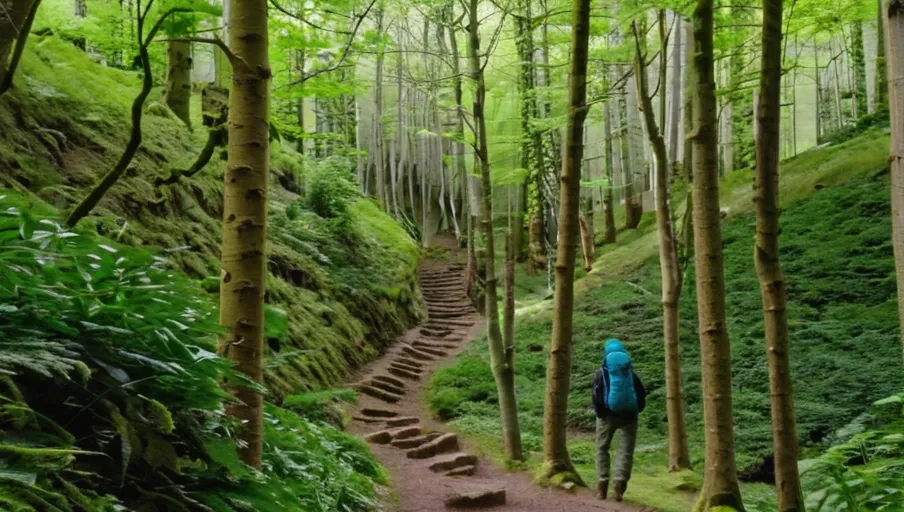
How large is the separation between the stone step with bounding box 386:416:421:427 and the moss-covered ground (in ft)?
2.37

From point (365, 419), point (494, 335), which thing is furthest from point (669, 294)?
point (365, 419)

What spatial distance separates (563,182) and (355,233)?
923cm

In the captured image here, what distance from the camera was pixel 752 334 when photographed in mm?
11156

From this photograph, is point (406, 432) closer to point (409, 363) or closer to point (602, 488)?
point (602, 488)

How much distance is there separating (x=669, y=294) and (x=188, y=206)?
5880 mm

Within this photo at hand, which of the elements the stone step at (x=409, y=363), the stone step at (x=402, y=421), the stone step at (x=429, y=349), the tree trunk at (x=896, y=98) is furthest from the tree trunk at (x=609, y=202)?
the tree trunk at (x=896, y=98)

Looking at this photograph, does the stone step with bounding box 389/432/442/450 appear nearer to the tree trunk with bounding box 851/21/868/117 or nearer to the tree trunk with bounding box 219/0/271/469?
the tree trunk with bounding box 219/0/271/469

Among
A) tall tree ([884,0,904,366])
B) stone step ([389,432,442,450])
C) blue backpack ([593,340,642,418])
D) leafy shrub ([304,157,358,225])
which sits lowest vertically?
stone step ([389,432,442,450])

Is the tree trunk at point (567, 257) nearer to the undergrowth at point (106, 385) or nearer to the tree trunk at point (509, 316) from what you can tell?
the tree trunk at point (509, 316)

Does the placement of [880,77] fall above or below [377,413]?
above

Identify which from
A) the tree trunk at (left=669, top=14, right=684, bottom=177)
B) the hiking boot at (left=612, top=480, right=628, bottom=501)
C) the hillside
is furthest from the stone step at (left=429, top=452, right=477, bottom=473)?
the tree trunk at (left=669, top=14, right=684, bottom=177)

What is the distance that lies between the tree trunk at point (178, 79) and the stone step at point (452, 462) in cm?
609

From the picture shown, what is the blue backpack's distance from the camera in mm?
6492

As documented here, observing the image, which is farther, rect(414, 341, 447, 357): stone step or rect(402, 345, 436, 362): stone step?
rect(414, 341, 447, 357): stone step
